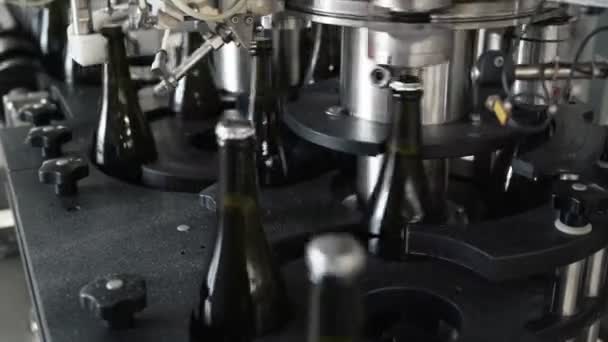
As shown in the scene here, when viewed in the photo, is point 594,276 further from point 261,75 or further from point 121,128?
point 121,128

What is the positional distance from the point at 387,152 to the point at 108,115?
32 cm

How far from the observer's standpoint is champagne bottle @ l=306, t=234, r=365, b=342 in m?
0.30

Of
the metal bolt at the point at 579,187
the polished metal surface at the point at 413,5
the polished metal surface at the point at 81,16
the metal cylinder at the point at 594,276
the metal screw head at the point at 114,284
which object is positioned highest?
the polished metal surface at the point at 413,5

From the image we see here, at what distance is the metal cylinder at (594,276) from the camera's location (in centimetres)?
57

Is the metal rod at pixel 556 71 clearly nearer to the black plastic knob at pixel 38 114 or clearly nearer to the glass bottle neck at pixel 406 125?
the glass bottle neck at pixel 406 125

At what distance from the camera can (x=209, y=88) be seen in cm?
90

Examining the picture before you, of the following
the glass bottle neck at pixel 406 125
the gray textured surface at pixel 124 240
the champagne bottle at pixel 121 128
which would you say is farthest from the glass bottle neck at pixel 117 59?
the glass bottle neck at pixel 406 125

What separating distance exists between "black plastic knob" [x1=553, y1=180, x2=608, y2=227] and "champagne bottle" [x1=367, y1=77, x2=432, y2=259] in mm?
104

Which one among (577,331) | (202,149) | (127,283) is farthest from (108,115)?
(577,331)

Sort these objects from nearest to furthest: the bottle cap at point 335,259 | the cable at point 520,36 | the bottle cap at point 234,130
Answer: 1. the bottle cap at point 335,259
2. the bottle cap at point 234,130
3. the cable at point 520,36

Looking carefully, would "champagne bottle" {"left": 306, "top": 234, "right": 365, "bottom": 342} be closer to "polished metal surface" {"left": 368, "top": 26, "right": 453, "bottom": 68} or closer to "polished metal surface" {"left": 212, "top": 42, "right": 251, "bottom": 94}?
"polished metal surface" {"left": 368, "top": 26, "right": 453, "bottom": 68}

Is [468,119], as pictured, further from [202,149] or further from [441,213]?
[202,149]

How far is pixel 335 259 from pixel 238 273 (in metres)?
0.18

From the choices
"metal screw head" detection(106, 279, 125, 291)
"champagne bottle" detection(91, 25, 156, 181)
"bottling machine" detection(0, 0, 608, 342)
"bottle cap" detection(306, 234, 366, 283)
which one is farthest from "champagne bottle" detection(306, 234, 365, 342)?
"champagne bottle" detection(91, 25, 156, 181)
